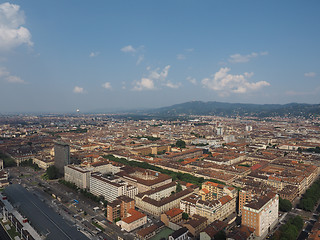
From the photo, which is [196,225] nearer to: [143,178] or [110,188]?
[110,188]

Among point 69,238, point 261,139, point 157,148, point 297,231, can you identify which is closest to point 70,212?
point 69,238

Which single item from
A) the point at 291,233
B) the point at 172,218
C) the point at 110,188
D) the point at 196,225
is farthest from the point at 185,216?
the point at 110,188

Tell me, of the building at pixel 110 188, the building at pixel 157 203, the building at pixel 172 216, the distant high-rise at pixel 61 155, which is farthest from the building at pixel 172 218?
the distant high-rise at pixel 61 155

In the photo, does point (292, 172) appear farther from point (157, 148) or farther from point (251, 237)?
point (157, 148)

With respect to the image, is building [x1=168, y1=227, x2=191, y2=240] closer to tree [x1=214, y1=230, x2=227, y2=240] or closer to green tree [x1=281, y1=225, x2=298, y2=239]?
tree [x1=214, y1=230, x2=227, y2=240]

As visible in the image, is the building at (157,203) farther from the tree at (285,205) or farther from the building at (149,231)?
the tree at (285,205)

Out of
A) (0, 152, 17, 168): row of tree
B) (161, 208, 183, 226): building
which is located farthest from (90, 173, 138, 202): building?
(0, 152, 17, 168): row of tree
